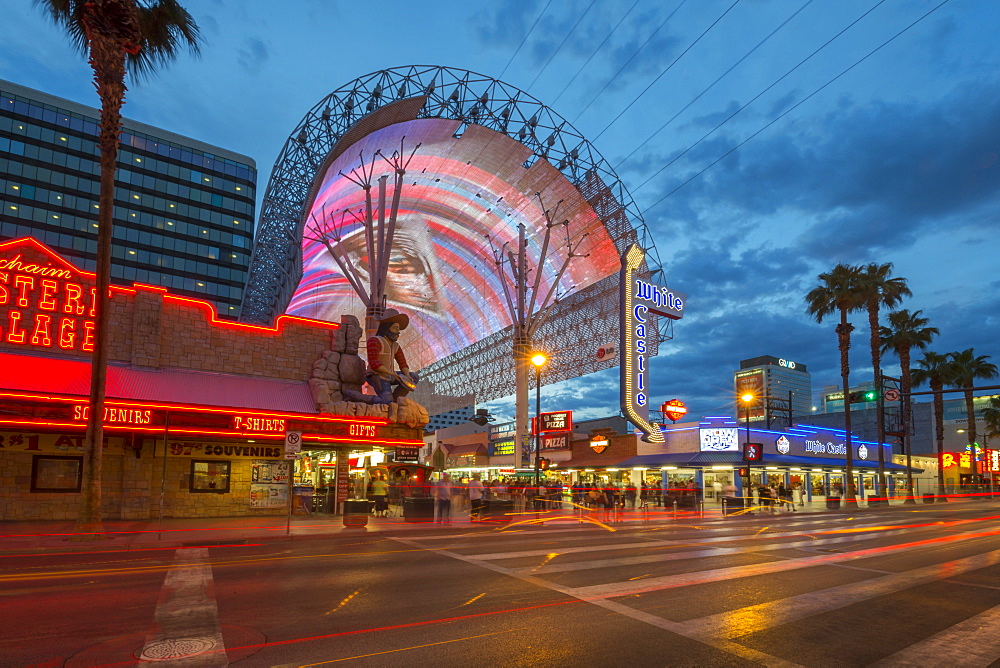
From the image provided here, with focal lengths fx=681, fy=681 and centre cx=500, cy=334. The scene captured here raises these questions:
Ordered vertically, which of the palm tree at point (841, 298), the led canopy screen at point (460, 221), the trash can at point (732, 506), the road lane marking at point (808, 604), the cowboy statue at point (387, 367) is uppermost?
the led canopy screen at point (460, 221)

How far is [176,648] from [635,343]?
38380 millimetres

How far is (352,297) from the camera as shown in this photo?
302ft

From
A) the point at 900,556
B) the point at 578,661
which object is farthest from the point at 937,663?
the point at 900,556

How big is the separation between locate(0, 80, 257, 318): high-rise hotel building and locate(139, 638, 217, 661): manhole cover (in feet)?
259

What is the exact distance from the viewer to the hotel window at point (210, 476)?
2555cm

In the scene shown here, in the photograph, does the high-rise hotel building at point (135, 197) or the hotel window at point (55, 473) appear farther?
the high-rise hotel building at point (135, 197)

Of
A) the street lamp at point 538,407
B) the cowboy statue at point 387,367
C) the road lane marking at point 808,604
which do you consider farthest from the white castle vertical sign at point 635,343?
the road lane marking at point 808,604

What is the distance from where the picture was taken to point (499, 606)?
371 inches

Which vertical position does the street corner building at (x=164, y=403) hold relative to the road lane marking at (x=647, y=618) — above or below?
above

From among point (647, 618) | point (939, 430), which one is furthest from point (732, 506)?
point (939, 430)

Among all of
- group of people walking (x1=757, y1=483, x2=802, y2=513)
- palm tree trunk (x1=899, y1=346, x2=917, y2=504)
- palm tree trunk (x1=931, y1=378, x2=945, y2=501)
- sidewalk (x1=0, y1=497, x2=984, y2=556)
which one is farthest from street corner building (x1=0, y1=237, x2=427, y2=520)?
palm tree trunk (x1=931, y1=378, x2=945, y2=501)

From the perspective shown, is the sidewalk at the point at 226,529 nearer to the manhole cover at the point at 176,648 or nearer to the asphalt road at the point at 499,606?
the asphalt road at the point at 499,606

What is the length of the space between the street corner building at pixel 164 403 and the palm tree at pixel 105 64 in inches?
81.9

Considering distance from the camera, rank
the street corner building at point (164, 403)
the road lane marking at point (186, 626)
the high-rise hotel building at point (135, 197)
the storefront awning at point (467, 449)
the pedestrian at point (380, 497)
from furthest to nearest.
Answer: the high-rise hotel building at point (135, 197), the storefront awning at point (467, 449), the pedestrian at point (380, 497), the street corner building at point (164, 403), the road lane marking at point (186, 626)
